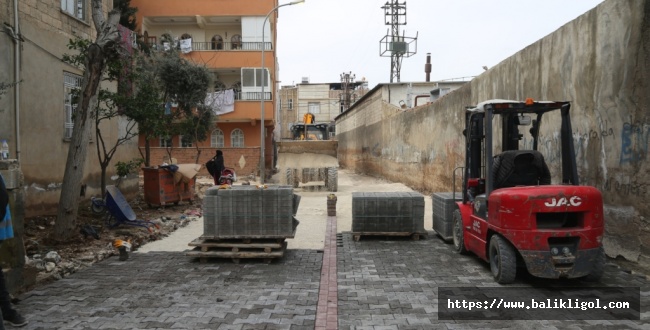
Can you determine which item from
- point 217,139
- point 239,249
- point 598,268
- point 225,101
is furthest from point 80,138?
point 217,139

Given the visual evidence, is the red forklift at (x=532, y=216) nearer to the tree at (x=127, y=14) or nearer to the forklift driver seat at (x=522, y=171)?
the forklift driver seat at (x=522, y=171)

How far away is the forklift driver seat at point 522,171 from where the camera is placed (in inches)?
250

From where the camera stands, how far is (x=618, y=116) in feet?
22.0

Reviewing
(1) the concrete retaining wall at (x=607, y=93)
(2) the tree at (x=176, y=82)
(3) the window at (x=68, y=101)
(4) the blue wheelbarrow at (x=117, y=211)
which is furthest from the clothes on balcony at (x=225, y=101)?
(1) the concrete retaining wall at (x=607, y=93)

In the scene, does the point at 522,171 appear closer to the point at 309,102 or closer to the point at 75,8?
the point at 75,8

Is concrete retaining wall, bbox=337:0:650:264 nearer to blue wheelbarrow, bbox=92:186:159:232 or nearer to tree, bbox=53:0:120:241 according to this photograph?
tree, bbox=53:0:120:241

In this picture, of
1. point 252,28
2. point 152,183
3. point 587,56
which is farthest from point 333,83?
point 587,56

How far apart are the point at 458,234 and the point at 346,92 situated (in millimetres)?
58243

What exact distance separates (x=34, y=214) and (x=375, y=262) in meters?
7.57

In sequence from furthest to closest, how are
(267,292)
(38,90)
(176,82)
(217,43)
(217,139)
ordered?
(217,139)
(217,43)
(176,82)
(38,90)
(267,292)

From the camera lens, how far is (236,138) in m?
29.5

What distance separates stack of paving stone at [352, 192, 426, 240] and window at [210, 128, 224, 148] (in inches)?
856

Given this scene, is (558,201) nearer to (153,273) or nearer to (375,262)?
(375,262)

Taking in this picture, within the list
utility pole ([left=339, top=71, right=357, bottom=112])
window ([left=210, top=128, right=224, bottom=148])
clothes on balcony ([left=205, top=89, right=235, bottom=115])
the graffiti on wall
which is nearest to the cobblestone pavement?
the graffiti on wall
